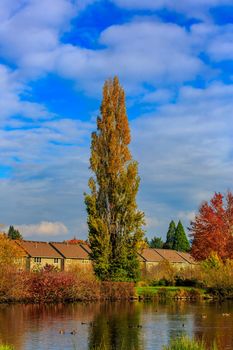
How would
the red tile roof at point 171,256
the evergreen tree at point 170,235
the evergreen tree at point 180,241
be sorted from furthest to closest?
the evergreen tree at point 170,235
the evergreen tree at point 180,241
the red tile roof at point 171,256

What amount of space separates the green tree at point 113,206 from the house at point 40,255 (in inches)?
1162

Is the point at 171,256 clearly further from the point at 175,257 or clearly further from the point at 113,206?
the point at 113,206

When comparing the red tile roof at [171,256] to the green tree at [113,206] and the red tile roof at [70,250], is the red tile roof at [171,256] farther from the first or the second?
the green tree at [113,206]

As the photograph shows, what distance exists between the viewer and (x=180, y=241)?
108562 mm

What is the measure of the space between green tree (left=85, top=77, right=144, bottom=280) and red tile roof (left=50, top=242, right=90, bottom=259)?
34.7 meters

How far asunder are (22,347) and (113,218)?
1125 inches

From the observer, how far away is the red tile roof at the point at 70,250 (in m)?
81.1

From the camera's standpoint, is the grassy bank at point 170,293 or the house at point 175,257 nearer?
the grassy bank at point 170,293

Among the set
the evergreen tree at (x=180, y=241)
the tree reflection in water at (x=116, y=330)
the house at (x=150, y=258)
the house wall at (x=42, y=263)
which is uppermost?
the evergreen tree at (x=180, y=241)

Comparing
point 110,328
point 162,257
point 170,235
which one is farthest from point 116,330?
point 170,235

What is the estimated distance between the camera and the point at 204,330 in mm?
23703

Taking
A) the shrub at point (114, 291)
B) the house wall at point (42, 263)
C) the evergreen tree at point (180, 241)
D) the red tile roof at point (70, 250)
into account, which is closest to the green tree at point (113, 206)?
the shrub at point (114, 291)

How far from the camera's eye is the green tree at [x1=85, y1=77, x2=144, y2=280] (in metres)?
46.0

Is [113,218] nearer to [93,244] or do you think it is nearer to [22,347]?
[93,244]
